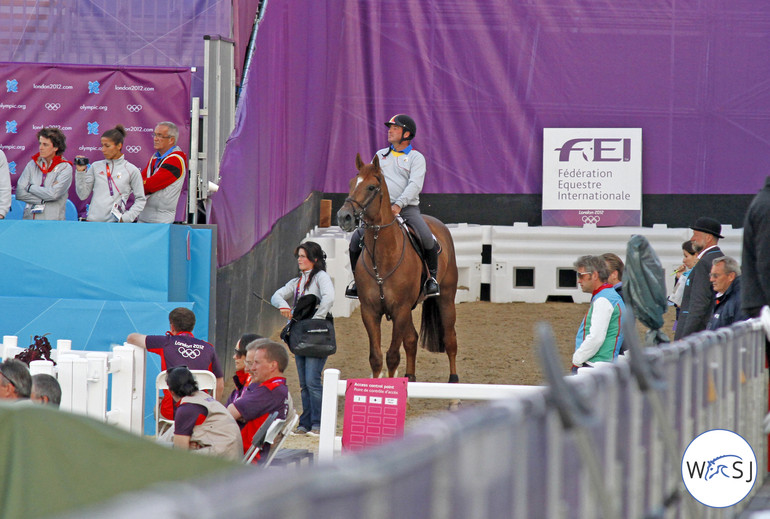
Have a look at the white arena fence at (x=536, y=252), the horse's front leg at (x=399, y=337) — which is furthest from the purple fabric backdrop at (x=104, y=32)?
the horse's front leg at (x=399, y=337)

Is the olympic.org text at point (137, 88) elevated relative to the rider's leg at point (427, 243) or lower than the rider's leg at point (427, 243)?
elevated

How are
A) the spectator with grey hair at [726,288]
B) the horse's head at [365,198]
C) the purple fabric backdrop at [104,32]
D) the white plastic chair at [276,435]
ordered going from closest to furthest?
the white plastic chair at [276,435], the spectator with grey hair at [726,288], the horse's head at [365,198], the purple fabric backdrop at [104,32]

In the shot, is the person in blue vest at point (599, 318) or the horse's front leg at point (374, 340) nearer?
the person in blue vest at point (599, 318)

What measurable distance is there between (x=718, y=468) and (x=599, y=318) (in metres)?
3.22

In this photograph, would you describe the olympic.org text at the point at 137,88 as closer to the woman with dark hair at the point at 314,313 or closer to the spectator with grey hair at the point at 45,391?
the woman with dark hair at the point at 314,313

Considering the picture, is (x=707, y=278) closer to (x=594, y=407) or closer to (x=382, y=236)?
(x=382, y=236)

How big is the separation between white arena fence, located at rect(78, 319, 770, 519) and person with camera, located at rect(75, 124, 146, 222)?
20.0 feet

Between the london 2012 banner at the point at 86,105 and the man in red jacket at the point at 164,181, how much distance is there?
1.24 m

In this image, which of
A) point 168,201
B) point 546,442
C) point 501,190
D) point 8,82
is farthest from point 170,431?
point 501,190

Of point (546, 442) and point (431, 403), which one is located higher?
point (546, 442)

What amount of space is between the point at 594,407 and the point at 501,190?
44.3 feet

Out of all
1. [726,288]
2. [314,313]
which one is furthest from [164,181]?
[726,288]

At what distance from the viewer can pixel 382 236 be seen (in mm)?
9523

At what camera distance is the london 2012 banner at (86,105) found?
10.7 metres
